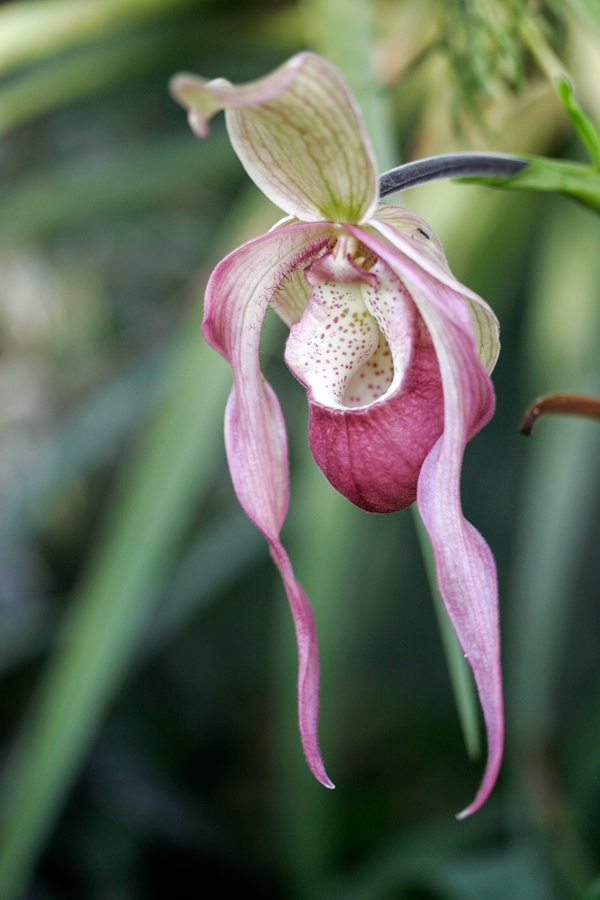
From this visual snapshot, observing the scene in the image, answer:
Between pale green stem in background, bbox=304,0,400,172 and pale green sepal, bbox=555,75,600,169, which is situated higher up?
pale green stem in background, bbox=304,0,400,172

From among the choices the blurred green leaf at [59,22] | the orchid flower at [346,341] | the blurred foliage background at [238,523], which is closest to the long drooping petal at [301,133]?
the orchid flower at [346,341]

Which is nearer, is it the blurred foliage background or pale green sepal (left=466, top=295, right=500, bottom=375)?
pale green sepal (left=466, top=295, right=500, bottom=375)

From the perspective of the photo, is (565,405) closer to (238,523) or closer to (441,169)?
(441,169)

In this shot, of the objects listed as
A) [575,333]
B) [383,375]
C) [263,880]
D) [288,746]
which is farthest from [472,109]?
[263,880]

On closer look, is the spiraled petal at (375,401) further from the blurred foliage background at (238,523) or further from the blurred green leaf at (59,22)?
the blurred green leaf at (59,22)

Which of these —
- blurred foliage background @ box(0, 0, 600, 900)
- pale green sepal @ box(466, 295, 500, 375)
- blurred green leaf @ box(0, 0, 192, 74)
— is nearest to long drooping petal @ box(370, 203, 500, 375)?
pale green sepal @ box(466, 295, 500, 375)

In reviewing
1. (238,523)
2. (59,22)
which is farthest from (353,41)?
(238,523)

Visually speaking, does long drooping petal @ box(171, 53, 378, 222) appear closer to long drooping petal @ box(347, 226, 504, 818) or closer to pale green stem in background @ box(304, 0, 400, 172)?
long drooping petal @ box(347, 226, 504, 818)
